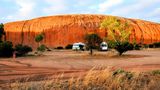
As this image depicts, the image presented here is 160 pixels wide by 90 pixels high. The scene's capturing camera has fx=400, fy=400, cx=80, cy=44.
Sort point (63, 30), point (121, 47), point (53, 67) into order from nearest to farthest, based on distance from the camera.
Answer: point (53, 67)
point (121, 47)
point (63, 30)

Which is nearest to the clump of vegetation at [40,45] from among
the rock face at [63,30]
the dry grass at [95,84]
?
the rock face at [63,30]

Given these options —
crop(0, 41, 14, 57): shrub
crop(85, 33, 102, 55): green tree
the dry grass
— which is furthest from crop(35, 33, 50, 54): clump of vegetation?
the dry grass

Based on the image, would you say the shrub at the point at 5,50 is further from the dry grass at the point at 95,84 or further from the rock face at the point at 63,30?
the rock face at the point at 63,30

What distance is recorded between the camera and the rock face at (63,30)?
4688 inches

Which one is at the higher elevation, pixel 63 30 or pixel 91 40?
pixel 63 30

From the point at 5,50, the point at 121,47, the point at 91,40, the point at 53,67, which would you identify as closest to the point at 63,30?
the point at 91,40

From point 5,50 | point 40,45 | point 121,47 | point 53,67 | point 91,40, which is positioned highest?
point 91,40

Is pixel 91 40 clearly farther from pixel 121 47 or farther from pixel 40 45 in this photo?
pixel 40 45

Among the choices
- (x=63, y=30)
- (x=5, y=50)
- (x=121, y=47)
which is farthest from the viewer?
(x=63, y=30)

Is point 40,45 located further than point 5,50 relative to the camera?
Yes

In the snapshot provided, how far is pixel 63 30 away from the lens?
398 ft

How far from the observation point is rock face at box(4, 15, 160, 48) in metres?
119

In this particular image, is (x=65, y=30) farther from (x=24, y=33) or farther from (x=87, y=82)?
(x=87, y=82)

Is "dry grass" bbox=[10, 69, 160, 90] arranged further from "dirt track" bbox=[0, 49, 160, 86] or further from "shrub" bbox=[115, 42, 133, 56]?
"shrub" bbox=[115, 42, 133, 56]
